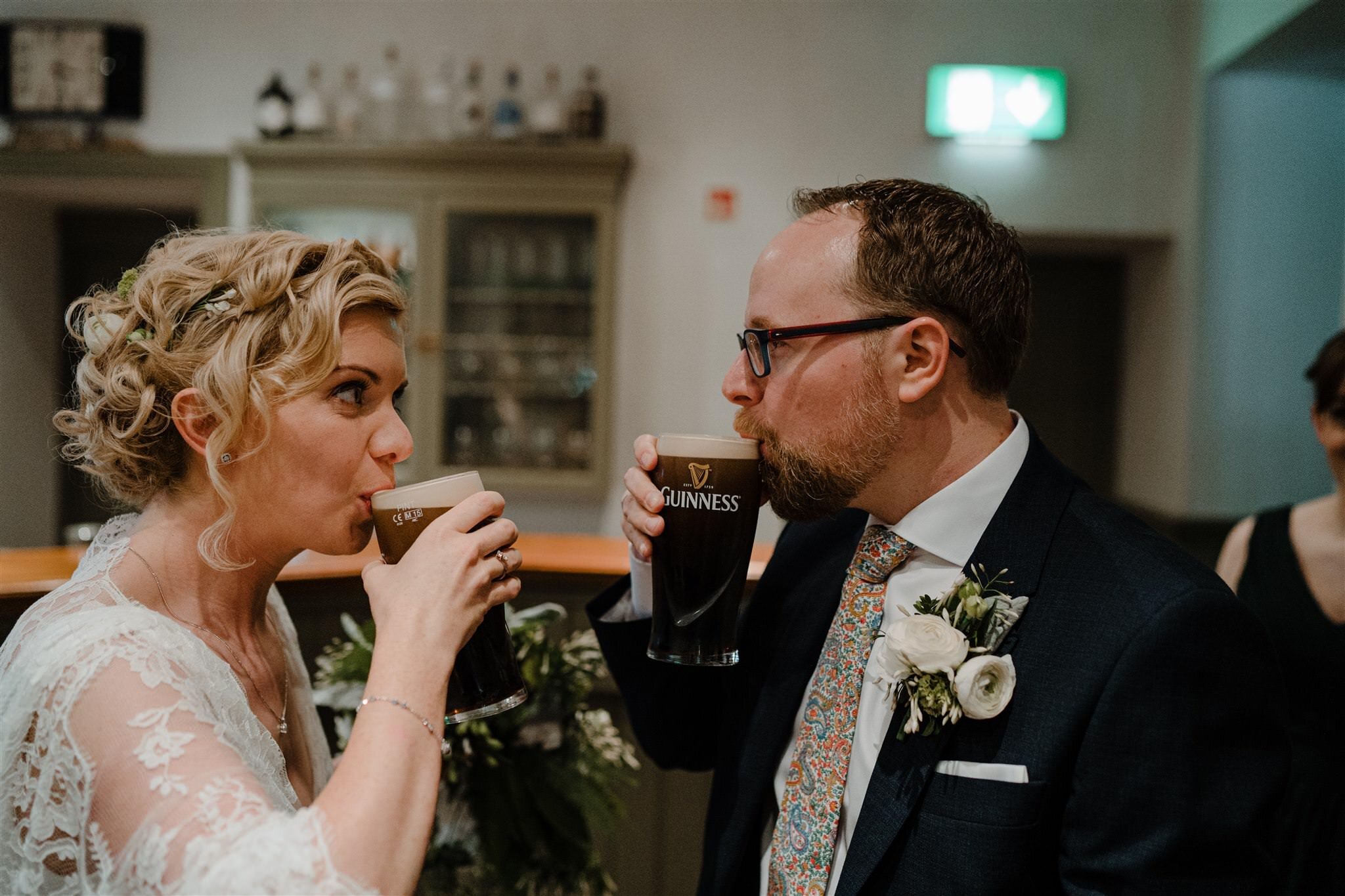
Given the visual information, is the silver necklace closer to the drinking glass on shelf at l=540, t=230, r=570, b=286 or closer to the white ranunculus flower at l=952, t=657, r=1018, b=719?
the white ranunculus flower at l=952, t=657, r=1018, b=719

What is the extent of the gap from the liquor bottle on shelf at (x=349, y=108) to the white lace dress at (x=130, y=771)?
13.4 feet

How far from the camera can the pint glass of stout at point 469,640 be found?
1.13 m

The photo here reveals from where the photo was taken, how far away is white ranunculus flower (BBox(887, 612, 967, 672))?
3.66ft

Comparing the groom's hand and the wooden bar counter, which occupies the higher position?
the groom's hand

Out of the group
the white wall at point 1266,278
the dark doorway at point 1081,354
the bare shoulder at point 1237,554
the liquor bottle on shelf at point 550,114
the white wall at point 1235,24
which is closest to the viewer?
the bare shoulder at point 1237,554

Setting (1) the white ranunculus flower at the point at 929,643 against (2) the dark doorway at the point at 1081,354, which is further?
(2) the dark doorway at the point at 1081,354

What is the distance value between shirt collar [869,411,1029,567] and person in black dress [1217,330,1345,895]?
1.15 metres

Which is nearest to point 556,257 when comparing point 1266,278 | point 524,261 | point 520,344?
point 524,261

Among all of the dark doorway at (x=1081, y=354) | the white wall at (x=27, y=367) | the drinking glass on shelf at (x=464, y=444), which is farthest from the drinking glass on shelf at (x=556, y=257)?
the white wall at (x=27, y=367)

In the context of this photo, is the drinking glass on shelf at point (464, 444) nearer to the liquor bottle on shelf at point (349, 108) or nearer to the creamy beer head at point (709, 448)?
the liquor bottle on shelf at point (349, 108)

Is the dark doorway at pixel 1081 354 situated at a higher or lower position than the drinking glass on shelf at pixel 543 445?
higher

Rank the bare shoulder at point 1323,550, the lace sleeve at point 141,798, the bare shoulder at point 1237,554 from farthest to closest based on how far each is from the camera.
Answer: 1. the bare shoulder at point 1237,554
2. the bare shoulder at point 1323,550
3. the lace sleeve at point 141,798

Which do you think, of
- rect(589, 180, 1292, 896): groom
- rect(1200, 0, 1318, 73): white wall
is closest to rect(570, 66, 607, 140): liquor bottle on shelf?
rect(1200, 0, 1318, 73): white wall

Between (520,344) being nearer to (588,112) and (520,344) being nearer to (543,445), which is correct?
(543,445)
